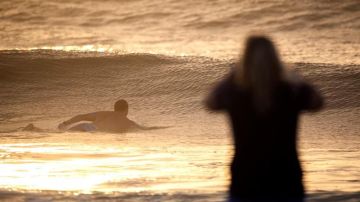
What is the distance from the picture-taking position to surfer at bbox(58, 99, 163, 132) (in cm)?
1719

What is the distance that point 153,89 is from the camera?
23844mm

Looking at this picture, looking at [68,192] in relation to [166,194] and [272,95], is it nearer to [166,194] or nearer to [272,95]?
[166,194]

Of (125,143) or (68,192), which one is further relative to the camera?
(125,143)

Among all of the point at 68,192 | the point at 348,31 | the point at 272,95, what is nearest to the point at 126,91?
the point at 348,31

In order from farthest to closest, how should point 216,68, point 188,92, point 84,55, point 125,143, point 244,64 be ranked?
1. point 84,55
2. point 216,68
3. point 188,92
4. point 125,143
5. point 244,64

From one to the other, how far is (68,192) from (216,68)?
52.8 feet

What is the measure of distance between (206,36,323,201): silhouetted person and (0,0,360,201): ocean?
102cm

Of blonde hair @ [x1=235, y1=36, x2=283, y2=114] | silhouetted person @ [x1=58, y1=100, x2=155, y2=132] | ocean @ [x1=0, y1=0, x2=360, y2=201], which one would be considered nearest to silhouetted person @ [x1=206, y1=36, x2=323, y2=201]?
blonde hair @ [x1=235, y1=36, x2=283, y2=114]

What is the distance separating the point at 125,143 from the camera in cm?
1459

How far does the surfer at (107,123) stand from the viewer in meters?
17.2

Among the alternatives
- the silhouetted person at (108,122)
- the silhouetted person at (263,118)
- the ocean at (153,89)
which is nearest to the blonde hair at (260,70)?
the silhouetted person at (263,118)

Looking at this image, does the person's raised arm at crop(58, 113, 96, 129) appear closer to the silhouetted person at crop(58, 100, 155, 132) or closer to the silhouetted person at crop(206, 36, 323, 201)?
the silhouetted person at crop(58, 100, 155, 132)

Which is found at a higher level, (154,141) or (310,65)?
(310,65)

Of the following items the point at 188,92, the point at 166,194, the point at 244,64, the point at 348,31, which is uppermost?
the point at 348,31
